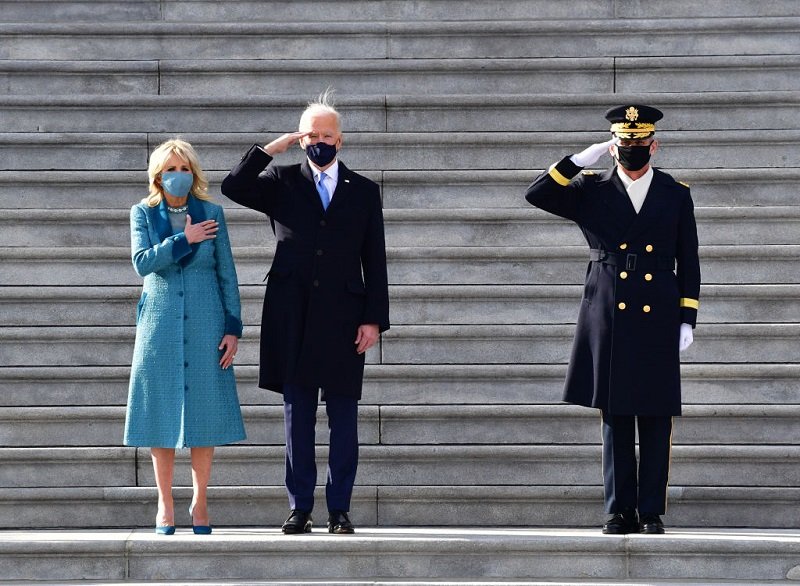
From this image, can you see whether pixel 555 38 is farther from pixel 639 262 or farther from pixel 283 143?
pixel 283 143

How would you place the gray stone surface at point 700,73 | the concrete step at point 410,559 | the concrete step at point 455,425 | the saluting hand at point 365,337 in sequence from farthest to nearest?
the gray stone surface at point 700,73, the concrete step at point 455,425, the saluting hand at point 365,337, the concrete step at point 410,559

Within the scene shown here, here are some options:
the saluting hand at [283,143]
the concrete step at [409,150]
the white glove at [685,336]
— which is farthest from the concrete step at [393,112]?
the white glove at [685,336]

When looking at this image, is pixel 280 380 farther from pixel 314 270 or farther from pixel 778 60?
pixel 778 60

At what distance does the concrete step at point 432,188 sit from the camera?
26.4ft

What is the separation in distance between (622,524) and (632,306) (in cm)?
88

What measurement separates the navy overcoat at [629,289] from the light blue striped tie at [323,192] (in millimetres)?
834

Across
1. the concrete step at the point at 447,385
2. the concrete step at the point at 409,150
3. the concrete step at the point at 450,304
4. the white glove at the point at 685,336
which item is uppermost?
the concrete step at the point at 409,150

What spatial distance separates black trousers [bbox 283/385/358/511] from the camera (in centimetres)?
629

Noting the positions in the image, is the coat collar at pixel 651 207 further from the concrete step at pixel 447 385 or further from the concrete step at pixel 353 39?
the concrete step at pixel 353 39

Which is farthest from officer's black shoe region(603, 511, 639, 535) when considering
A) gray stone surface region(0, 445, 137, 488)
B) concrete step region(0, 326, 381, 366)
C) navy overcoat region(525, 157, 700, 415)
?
gray stone surface region(0, 445, 137, 488)

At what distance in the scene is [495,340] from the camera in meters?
7.50

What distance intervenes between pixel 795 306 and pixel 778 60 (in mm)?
1765

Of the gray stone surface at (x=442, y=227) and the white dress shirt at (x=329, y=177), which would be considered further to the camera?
the gray stone surface at (x=442, y=227)

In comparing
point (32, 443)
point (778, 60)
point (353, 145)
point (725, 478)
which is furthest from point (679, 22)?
point (32, 443)
